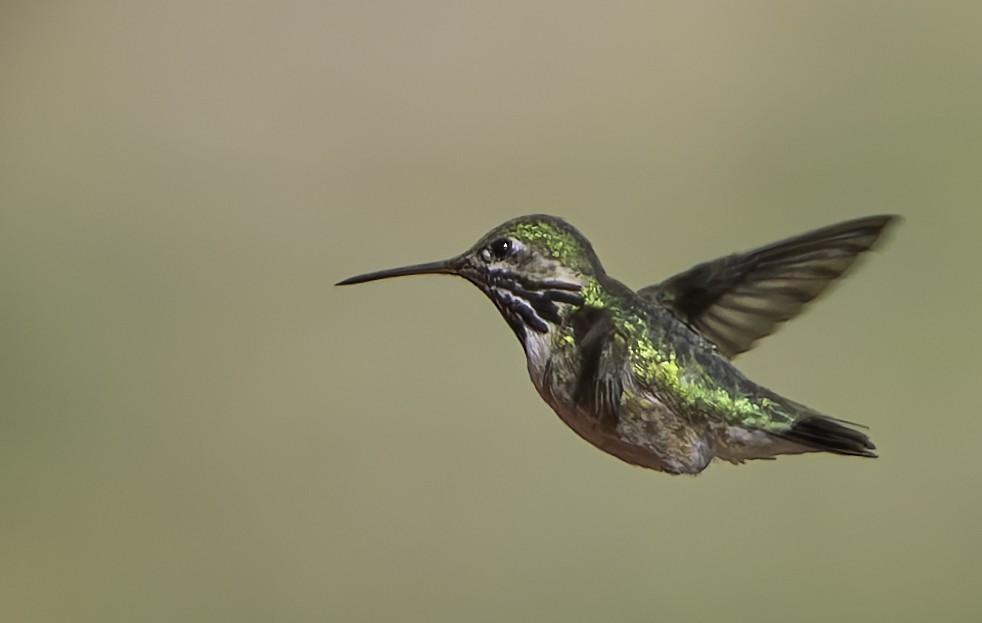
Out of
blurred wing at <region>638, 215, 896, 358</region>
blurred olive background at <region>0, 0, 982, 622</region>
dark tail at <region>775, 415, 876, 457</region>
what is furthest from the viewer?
blurred olive background at <region>0, 0, 982, 622</region>

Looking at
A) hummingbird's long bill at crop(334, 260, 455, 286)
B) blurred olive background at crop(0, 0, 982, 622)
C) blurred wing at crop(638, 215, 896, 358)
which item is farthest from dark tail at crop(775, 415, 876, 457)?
blurred olive background at crop(0, 0, 982, 622)

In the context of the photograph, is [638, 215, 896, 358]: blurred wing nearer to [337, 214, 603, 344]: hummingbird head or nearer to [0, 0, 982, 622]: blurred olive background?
[337, 214, 603, 344]: hummingbird head

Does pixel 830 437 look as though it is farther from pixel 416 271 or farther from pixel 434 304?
pixel 434 304

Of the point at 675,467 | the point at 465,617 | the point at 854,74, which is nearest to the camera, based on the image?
the point at 675,467

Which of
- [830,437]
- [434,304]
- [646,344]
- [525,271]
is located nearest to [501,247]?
[525,271]

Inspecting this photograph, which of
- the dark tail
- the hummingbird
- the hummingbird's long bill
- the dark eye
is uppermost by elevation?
the dark eye

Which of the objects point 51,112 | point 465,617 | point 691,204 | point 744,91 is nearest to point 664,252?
point 691,204

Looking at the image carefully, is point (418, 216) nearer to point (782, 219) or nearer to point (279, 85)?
point (279, 85)

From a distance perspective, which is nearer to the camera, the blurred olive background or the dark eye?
the dark eye
